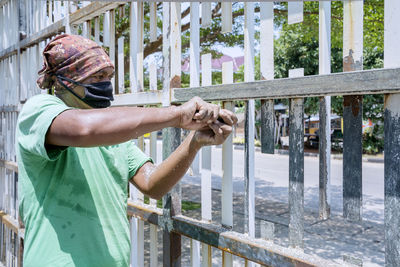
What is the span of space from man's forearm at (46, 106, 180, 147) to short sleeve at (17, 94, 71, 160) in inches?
1.2

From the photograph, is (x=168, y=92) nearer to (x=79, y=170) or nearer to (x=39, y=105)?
(x=79, y=170)

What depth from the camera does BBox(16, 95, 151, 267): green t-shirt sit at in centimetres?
148

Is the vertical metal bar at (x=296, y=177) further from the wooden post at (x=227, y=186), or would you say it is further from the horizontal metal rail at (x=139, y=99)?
the horizontal metal rail at (x=139, y=99)

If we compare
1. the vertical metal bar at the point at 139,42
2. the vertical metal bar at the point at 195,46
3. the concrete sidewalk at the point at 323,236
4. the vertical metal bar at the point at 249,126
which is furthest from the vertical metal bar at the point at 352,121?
the concrete sidewalk at the point at 323,236

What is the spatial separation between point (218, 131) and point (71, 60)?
2.40ft

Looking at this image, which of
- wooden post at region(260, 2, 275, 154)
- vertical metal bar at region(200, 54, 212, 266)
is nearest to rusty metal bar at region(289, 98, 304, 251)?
wooden post at region(260, 2, 275, 154)

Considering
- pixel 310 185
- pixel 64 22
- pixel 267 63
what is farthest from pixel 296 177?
pixel 310 185

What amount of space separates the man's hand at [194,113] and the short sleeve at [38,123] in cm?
41

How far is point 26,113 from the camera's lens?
1.29 metres

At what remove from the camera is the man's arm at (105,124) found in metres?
1.12

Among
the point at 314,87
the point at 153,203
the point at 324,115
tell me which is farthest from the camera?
the point at 153,203

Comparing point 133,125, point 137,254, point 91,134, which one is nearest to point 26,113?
point 91,134

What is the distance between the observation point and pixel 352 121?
4.54 feet

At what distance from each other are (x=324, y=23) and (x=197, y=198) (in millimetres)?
6629
